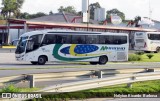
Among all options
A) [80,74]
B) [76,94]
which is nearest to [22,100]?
[76,94]

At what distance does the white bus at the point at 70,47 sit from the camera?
32.9 metres

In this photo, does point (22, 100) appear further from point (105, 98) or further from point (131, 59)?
Result: point (131, 59)

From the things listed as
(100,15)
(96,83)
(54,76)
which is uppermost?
(100,15)

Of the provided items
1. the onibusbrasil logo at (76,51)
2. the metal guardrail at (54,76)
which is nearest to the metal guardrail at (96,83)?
the metal guardrail at (54,76)

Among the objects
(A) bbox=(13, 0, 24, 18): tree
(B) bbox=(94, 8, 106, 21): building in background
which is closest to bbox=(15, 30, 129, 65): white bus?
(A) bbox=(13, 0, 24, 18): tree

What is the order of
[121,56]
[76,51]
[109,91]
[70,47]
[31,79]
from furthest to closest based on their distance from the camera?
[121,56]
[76,51]
[70,47]
[109,91]
[31,79]

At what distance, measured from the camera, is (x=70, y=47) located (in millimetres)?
34594

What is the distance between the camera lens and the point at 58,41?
34.0 metres

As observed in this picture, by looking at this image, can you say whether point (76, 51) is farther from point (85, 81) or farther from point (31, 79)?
point (85, 81)

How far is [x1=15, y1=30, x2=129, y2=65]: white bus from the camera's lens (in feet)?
108

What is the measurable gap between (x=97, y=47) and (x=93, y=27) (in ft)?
118

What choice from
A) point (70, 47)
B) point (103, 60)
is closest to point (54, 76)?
point (70, 47)

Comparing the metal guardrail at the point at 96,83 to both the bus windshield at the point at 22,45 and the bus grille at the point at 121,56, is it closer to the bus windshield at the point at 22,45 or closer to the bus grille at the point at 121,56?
the bus windshield at the point at 22,45

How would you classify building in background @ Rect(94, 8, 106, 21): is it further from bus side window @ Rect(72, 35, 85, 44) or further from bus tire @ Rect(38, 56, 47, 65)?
bus tire @ Rect(38, 56, 47, 65)
